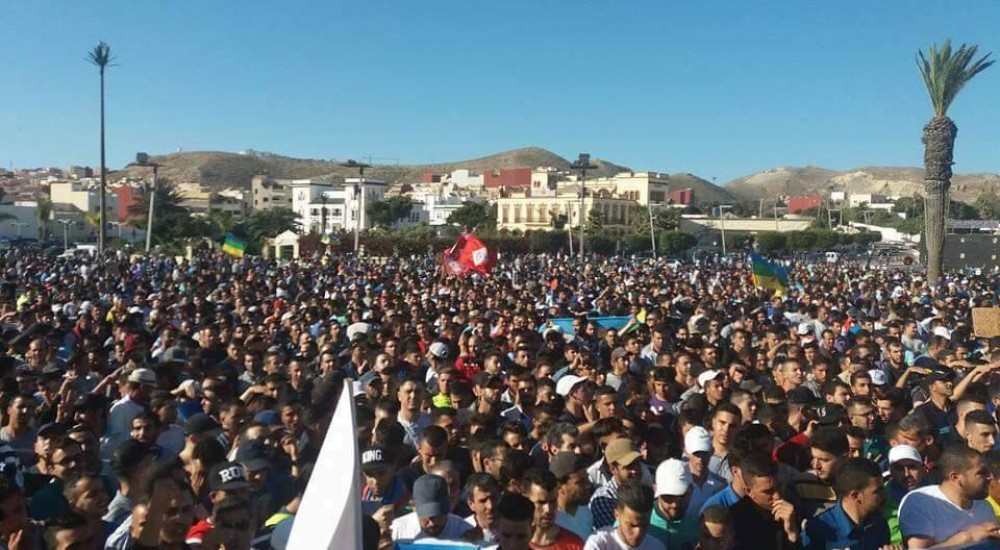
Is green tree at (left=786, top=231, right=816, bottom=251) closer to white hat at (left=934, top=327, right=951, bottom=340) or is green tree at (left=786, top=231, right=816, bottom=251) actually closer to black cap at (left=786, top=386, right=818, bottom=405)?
white hat at (left=934, top=327, right=951, bottom=340)

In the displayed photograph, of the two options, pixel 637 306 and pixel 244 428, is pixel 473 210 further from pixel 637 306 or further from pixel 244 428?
pixel 244 428

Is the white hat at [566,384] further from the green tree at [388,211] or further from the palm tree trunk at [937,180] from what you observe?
the green tree at [388,211]

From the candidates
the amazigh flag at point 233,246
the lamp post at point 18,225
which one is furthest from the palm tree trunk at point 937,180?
the lamp post at point 18,225

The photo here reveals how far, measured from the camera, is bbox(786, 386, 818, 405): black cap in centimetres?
648

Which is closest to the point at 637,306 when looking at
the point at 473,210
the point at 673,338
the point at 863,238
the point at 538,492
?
the point at 673,338

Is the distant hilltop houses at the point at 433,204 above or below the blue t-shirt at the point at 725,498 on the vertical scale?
above

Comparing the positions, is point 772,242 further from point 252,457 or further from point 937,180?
point 252,457

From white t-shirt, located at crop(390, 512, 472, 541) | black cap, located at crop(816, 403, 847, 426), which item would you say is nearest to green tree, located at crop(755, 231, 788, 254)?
black cap, located at crop(816, 403, 847, 426)

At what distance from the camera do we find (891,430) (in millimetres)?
5543

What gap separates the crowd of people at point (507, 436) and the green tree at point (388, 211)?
300 feet

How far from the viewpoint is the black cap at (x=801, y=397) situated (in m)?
6.48

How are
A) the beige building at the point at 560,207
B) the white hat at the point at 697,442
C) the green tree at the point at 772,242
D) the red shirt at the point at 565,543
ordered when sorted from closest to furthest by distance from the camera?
the red shirt at the point at 565,543 → the white hat at the point at 697,442 → the green tree at the point at 772,242 → the beige building at the point at 560,207

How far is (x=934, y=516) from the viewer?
4.00m

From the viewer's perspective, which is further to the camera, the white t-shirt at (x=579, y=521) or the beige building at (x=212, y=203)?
the beige building at (x=212, y=203)
